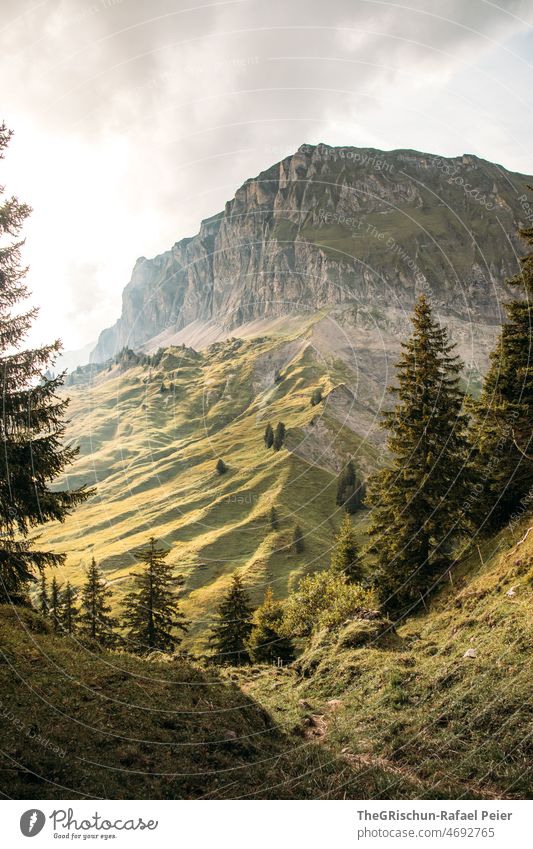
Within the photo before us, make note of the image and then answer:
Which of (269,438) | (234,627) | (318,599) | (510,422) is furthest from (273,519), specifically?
(510,422)

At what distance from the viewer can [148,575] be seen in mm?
43125

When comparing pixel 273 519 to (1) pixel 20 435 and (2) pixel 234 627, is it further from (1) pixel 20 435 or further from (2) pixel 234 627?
(1) pixel 20 435

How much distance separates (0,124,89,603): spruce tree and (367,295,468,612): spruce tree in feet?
60.7

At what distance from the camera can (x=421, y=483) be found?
27219 millimetres

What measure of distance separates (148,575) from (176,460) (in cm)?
15625

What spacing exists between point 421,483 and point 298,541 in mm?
83370

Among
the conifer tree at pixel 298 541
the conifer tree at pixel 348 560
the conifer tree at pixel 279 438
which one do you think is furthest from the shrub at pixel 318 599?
the conifer tree at pixel 279 438

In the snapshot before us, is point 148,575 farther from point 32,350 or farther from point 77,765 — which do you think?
point 77,765

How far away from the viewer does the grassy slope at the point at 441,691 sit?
1085cm

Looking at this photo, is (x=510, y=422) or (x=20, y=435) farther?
(x=510, y=422)

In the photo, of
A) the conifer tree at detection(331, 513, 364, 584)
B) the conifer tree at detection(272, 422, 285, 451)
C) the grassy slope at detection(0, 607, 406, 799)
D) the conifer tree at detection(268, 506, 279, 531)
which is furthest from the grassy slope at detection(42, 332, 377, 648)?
the grassy slope at detection(0, 607, 406, 799)

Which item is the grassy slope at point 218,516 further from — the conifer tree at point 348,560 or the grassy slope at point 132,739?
the grassy slope at point 132,739

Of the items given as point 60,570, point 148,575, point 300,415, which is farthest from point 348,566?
point 300,415

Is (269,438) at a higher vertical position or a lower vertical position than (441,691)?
lower
